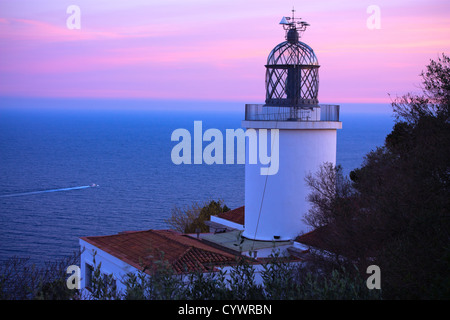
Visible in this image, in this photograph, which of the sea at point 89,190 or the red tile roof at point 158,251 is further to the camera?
the sea at point 89,190

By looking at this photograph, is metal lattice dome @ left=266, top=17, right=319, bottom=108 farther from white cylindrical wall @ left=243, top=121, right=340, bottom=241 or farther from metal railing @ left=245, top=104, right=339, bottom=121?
white cylindrical wall @ left=243, top=121, right=340, bottom=241

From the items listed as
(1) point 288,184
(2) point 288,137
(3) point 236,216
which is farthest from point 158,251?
(3) point 236,216

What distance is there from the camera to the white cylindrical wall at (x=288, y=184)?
54.8 feet

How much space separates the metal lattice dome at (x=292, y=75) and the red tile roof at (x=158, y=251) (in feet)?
17.8

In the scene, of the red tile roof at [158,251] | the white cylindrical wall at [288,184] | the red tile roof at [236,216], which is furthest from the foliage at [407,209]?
the red tile roof at [236,216]

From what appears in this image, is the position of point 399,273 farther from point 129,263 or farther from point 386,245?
point 129,263

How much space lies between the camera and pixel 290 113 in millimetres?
17109

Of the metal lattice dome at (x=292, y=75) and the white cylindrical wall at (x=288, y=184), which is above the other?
the metal lattice dome at (x=292, y=75)

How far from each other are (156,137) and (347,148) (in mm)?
60225

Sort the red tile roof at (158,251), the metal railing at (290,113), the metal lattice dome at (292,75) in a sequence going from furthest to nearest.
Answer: the metal lattice dome at (292,75) < the metal railing at (290,113) < the red tile roof at (158,251)

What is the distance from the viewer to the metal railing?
56.1ft

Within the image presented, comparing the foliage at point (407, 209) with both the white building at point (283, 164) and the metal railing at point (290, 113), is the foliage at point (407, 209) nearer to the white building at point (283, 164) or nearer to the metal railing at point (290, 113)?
the white building at point (283, 164)

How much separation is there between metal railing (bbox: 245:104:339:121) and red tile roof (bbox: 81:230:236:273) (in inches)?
179

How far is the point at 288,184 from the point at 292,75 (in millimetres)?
3378
